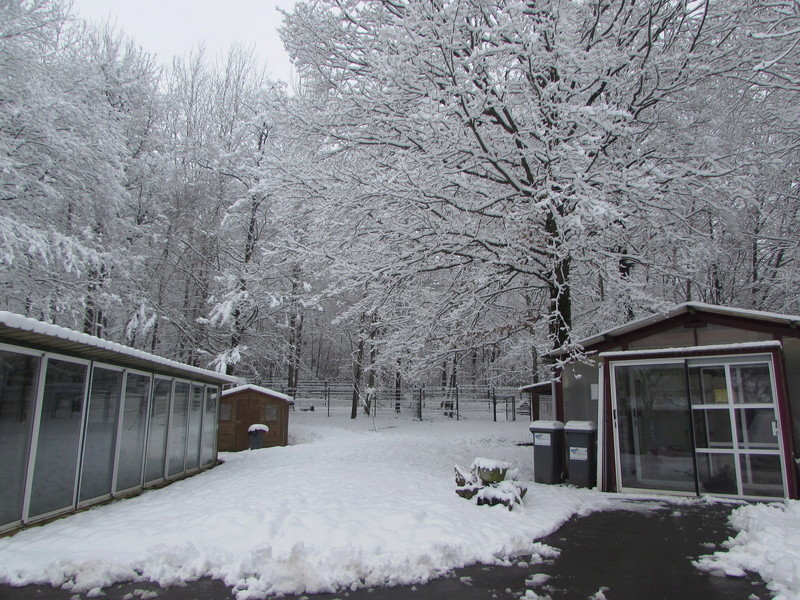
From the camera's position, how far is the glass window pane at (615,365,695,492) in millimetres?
8312

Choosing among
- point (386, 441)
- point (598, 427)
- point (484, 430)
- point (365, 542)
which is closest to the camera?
point (365, 542)

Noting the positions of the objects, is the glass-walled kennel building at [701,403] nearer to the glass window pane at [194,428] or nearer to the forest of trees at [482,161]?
the forest of trees at [482,161]

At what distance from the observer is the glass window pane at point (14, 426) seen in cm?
551

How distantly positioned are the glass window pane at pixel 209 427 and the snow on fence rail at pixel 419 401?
41.8ft

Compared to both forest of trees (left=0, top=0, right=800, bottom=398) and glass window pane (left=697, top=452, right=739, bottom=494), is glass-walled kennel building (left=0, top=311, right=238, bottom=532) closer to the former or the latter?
forest of trees (left=0, top=0, right=800, bottom=398)

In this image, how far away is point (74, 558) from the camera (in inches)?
182

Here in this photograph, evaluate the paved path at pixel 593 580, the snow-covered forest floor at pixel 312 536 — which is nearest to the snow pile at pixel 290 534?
the snow-covered forest floor at pixel 312 536

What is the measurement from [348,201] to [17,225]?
775 centimetres

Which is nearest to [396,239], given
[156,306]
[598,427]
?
[598,427]

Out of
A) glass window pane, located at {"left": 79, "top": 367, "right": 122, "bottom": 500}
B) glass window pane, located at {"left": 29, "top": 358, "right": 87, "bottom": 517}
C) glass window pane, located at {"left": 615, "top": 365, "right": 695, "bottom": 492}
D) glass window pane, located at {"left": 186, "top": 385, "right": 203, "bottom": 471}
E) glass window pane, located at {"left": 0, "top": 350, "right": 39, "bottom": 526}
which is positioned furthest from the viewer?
glass window pane, located at {"left": 186, "top": 385, "right": 203, "bottom": 471}

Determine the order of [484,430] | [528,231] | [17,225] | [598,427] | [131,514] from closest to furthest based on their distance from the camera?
1. [131,514]
2. [598,427]
3. [528,231]
4. [17,225]
5. [484,430]

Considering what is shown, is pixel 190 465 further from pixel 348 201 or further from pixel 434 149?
pixel 434 149

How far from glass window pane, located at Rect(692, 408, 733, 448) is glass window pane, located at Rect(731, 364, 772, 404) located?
0.33m

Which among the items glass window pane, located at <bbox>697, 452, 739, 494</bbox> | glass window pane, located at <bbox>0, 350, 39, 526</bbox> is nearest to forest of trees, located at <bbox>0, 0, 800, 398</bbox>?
glass window pane, located at <bbox>697, 452, 739, 494</bbox>
